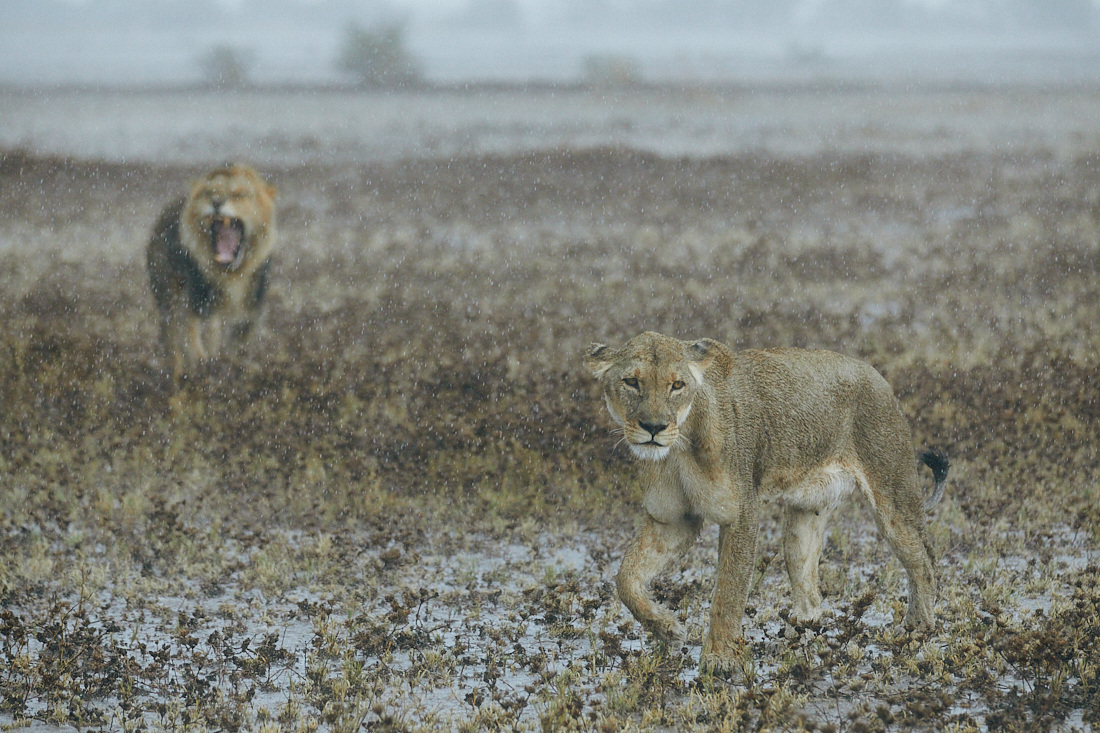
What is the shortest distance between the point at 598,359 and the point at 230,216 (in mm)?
6469

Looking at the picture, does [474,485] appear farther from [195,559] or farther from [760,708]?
[760,708]

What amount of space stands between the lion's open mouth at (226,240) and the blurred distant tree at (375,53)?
26.4 metres

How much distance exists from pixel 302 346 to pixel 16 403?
2602mm

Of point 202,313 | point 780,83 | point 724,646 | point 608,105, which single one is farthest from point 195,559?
point 780,83

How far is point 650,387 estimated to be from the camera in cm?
490

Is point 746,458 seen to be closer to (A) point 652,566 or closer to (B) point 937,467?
(A) point 652,566

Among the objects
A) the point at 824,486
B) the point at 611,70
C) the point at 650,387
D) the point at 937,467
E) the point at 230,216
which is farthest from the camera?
the point at 611,70

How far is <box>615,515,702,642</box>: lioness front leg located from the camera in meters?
5.20

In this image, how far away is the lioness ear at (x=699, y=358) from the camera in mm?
5105

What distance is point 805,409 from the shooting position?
18.4 feet

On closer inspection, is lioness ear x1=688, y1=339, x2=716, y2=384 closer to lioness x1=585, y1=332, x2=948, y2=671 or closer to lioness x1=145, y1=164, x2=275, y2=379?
lioness x1=585, y1=332, x2=948, y2=671

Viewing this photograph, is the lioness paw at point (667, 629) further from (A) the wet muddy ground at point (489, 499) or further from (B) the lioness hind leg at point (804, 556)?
(B) the lioness hind leg at point (804, 556)

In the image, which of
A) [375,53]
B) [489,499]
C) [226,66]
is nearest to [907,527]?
[489,499]

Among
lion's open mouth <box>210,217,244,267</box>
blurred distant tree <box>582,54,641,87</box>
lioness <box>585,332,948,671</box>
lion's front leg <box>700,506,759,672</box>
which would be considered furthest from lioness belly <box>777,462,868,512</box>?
blurred distant tree <box>582,54,641,87</box>
